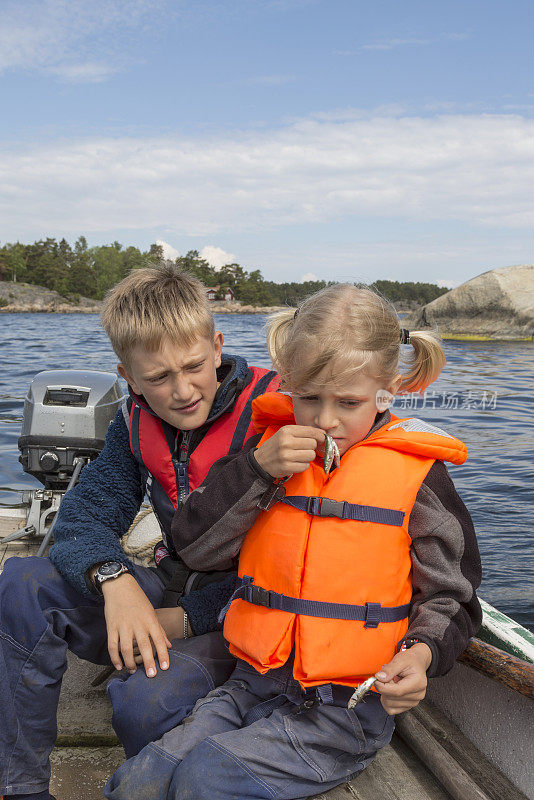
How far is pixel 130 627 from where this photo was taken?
1.86m

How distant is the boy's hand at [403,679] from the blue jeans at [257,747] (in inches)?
7.6

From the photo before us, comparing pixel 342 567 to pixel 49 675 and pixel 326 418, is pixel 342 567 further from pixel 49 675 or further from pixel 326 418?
pixel 49 675

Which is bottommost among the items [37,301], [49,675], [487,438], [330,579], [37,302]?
[37,302]

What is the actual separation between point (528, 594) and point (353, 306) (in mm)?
4199

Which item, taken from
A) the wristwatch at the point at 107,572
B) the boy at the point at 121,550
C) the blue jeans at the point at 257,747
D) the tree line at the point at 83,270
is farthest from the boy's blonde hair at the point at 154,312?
the tree line at the point at 83,270

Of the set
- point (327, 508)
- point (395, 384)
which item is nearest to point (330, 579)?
point (327, 508)

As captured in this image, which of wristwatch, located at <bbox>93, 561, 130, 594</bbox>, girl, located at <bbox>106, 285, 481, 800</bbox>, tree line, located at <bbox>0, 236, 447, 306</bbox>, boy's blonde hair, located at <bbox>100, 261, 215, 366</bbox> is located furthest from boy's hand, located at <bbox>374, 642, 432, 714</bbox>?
tree line, located at <bbox>0, 236, 447, 306</bbox>

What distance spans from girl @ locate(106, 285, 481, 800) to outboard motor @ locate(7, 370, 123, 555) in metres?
1.83

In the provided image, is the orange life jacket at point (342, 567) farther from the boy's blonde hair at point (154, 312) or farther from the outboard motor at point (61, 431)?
the outboard motor at point (61, 431)

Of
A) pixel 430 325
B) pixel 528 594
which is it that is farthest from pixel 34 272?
pixel 528 594

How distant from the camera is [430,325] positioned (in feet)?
101

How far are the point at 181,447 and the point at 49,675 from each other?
29.4 inches

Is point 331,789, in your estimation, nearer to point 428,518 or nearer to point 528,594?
point 428,518

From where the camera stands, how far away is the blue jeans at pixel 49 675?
1812mm
